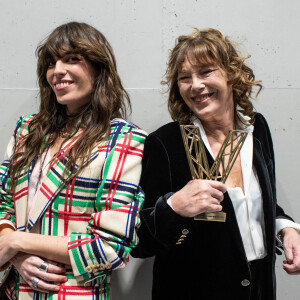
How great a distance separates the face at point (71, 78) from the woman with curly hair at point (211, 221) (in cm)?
31

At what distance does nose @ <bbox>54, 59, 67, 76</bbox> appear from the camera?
1416mm

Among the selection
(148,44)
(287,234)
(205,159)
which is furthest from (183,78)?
(287,234)

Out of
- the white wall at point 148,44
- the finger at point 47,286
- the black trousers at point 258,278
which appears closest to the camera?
the finger at point 47,286

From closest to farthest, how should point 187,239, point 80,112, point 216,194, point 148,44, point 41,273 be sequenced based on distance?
point 216,194 → point 41,273 → point 187,239 → point 80,112 → point 148,44

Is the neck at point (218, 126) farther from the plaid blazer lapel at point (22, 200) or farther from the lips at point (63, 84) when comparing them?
the plaid blazer lapel at point (22, 200)

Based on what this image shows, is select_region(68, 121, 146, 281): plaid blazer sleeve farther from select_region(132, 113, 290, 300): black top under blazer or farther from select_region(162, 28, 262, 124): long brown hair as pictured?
select_region(162, 28, 262, 124): long brown hair

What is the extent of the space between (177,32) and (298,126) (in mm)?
737

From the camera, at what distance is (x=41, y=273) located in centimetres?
131

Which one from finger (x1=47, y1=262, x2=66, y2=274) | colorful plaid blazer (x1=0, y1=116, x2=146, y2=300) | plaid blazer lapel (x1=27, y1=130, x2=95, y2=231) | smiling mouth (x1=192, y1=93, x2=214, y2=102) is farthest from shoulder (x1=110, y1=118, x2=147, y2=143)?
finger (x1=47, y1=262, x2=66, y2=274)

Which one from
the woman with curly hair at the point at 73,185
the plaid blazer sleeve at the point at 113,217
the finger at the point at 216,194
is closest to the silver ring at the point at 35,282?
the woman with curly hair at the point at 73,185

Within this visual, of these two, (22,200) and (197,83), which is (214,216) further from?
(22,200)

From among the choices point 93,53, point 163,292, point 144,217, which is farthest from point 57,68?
point 163,292

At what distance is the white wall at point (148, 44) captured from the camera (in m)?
1.80

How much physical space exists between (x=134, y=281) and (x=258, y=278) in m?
0.67
